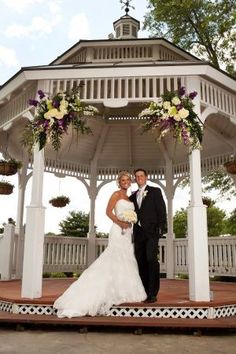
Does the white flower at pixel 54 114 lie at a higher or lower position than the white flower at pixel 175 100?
lower

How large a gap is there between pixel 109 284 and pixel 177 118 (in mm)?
2651

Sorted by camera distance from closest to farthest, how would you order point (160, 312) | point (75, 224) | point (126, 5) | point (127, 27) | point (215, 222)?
1. point (160, 312)
2. point (127, 27)
3. point (126, 5)
4. point (75, 224)
5. point (215, 222)

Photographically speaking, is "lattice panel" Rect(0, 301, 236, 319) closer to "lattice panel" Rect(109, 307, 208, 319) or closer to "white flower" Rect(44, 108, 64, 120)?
"lattice panel" Rect(109, 307, 208, 319)

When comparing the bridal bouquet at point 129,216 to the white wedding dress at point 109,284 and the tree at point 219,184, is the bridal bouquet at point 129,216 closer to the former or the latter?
the white wedding dress at point 109,284

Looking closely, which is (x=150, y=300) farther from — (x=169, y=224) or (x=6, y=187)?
(x=169, y=224)

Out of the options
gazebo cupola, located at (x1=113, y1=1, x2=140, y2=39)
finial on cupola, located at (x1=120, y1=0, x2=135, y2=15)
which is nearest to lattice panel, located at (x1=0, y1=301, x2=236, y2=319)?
gazebo cupola, located at (x1=113, y1=1, x2=140, y2=39)

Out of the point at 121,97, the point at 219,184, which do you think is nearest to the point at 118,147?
the point at 121,97

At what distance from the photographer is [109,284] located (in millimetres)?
4906

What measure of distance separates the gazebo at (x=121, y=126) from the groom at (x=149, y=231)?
590 mm

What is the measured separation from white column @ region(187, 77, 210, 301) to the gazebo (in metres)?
0.01

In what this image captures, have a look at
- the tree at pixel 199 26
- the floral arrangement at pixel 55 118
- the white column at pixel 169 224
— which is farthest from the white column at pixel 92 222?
the tree at pixel 199 26

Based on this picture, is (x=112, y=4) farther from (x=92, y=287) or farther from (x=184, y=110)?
(x=92, y=287)

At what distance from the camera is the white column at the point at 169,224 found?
10492 millimetres

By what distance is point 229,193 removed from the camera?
17.2m
